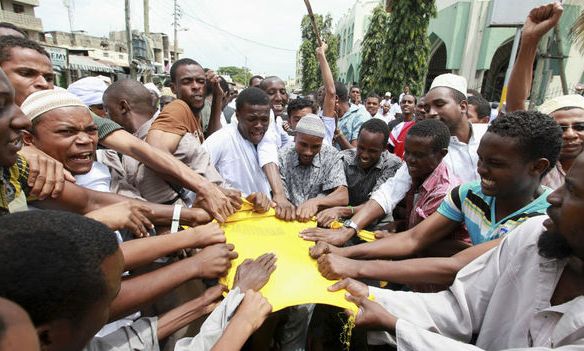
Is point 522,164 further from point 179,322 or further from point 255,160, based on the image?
point 255,160

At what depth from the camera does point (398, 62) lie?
1631cm

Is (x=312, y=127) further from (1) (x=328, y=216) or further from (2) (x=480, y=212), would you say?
(2) (x=480, y=212)

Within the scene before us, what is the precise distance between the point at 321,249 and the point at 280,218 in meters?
0.53

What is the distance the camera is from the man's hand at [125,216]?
1.79 m

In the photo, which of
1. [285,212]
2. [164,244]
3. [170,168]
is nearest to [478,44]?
[285,212]

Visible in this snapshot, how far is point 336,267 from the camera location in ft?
6.05

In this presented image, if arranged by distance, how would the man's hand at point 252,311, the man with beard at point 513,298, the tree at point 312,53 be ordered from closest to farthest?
the man with beard at point 513,298 < the man's hand at point 252,311 < the tree at point 312,53

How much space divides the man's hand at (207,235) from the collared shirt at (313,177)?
1147mm

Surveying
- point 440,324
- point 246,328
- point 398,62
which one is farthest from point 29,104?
point 398,62

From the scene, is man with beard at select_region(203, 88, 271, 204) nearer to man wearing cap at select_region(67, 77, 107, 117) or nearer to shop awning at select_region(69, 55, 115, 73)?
man wearing cap at select_region(67, 77, 107, 117)

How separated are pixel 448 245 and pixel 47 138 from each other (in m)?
2.55

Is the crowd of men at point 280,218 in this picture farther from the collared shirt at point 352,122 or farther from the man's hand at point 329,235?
the collared shirt at point 352,122

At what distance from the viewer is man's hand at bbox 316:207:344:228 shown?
8.22 feet

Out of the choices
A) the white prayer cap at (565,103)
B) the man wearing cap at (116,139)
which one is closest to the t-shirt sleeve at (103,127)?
the man wearing cap at (116,139)
